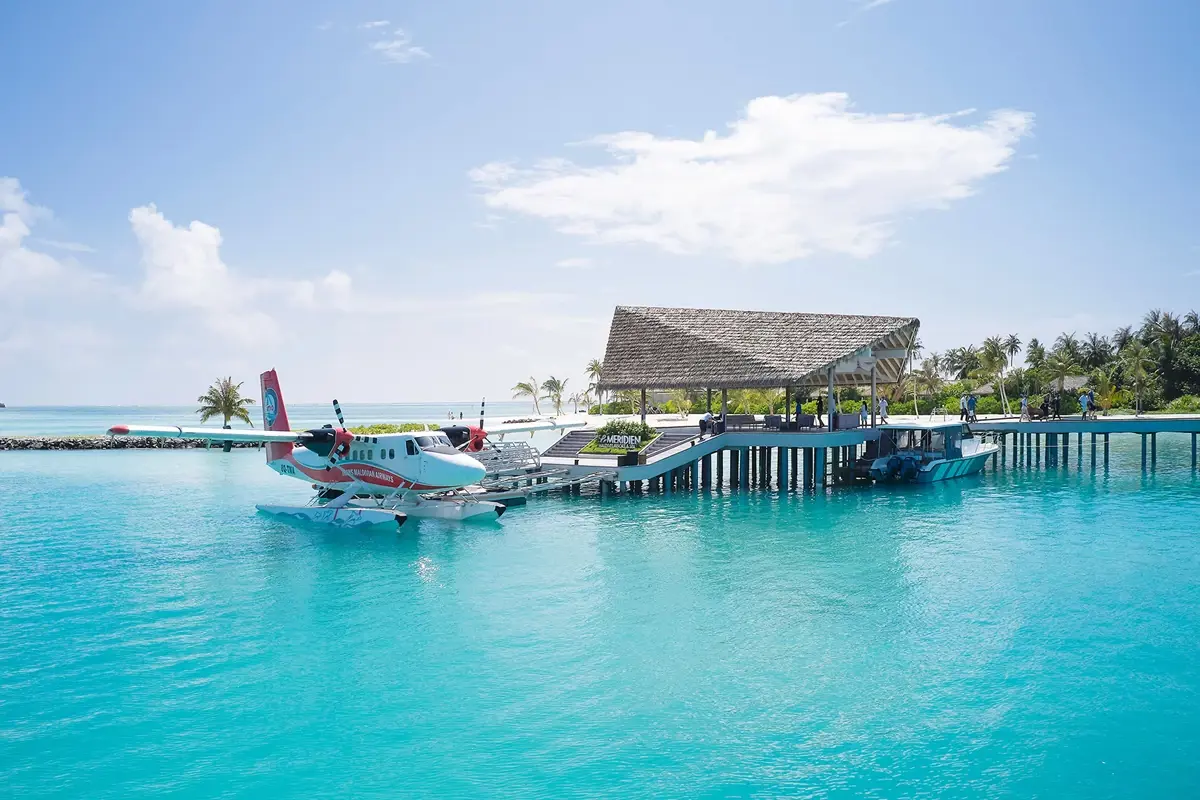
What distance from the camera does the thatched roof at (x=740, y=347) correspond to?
38375mm

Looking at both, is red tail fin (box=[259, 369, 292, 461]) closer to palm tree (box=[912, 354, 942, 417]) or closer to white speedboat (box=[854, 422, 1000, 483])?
white speedboat (box=[854, 422, 1000, 483])

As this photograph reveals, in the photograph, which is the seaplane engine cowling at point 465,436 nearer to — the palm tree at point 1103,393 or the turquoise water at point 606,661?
the turquoise water at point 606,661

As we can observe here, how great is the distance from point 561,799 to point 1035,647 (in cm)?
978

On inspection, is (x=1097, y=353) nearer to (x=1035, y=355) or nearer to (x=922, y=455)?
(x=1035, y=355)

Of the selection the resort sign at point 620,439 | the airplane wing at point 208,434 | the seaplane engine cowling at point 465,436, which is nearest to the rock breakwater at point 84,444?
the resort sign at point 620,439

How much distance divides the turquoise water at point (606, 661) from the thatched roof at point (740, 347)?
11.8 metres

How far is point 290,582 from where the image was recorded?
21062 millimetres

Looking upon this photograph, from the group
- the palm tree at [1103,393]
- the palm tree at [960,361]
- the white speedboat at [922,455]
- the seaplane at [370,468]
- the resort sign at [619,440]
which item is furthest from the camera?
the palm tree at [960,361]

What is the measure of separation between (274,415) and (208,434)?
15.7ft

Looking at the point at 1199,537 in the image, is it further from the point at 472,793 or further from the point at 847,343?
the point at 472,793

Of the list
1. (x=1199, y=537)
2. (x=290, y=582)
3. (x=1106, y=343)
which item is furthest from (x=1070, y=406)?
(x=290, y=582)

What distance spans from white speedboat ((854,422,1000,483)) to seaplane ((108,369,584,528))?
19.8 m

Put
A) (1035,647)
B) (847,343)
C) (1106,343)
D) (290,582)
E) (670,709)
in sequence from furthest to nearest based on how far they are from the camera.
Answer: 1. (1106,343)
2. (847,343)
3. (290,582)
4. (1035,647)
5. (670,709)

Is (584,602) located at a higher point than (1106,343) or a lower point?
lower
